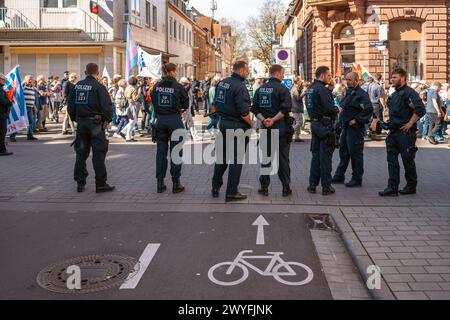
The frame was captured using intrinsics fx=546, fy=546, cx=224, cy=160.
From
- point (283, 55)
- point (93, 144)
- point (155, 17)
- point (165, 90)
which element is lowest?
point (93, 144)

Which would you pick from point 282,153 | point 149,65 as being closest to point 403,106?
point 282,153

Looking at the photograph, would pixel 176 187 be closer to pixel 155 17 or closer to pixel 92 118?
pixel 92 118

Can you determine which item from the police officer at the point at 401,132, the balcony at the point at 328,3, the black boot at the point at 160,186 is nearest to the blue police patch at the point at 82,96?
the black boot at the point at 160,186

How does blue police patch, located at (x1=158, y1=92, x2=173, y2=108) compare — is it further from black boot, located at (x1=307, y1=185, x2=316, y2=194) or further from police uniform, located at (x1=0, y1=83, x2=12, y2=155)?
police uniform, located at (x1=0, y1=83, x2=12, y2=155)

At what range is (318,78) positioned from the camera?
336 inches

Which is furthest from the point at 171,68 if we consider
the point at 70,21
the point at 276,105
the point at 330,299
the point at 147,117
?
the point at 70,21

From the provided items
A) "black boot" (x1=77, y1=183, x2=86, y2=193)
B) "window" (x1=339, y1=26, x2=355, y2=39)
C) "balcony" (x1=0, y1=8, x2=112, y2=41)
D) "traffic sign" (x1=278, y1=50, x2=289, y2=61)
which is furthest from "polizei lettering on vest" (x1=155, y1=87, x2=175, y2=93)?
"balcony" (x1=0, y1=8, x2=112, y2=41)

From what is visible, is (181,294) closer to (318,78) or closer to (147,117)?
(318,78)

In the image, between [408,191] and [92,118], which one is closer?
[408,191]

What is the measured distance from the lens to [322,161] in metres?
8.43

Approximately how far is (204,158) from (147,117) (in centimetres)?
655

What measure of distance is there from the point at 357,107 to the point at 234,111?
227 cm

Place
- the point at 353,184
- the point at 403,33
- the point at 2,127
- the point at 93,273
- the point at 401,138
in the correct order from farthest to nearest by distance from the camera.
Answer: the point at 403,33
the point at 2,127
the point at 353,184
the point at 401,138
the point at 93,273

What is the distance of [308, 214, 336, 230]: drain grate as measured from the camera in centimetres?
678
